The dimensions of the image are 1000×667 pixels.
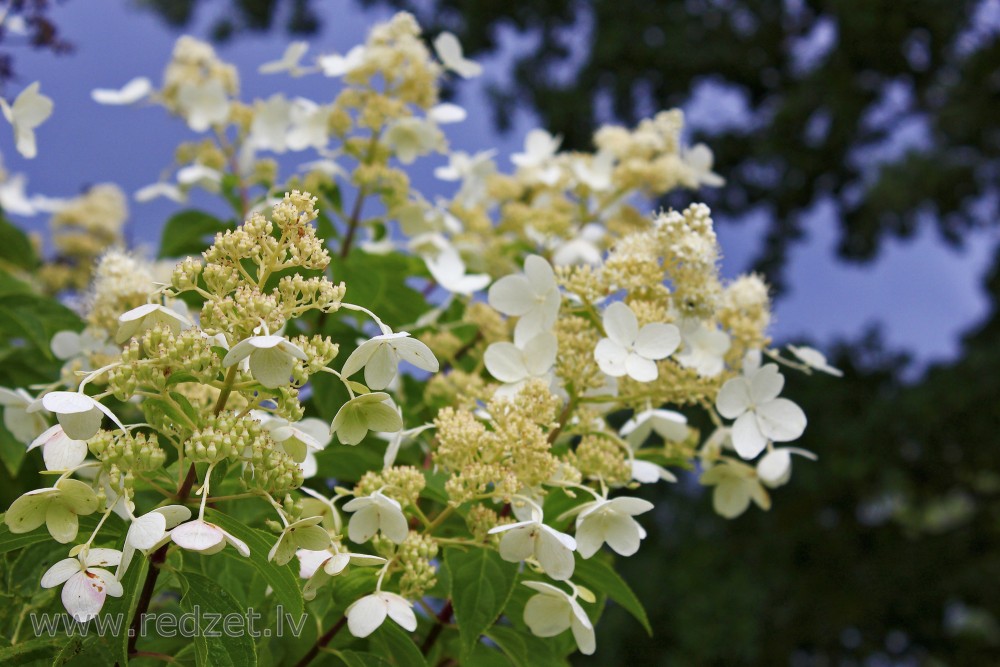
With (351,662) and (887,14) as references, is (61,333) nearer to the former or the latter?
(351,662)

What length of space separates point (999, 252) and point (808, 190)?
1.41 m

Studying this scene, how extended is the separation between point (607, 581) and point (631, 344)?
0.92ft

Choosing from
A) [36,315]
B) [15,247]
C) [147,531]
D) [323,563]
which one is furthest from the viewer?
[15,247]

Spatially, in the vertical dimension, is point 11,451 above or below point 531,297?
below

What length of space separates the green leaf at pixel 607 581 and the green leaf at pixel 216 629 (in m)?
0.42

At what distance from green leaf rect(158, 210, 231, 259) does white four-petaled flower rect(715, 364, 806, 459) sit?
42.3 inches

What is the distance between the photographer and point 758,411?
1.17m

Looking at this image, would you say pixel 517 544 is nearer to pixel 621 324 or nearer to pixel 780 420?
pixel 621 324

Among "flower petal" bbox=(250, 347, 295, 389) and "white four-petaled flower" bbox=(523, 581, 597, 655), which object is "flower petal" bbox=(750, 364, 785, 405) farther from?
"flower petal" bbox=(250, 347, 295, 389)

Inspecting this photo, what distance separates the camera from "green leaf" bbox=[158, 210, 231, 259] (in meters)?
1.80

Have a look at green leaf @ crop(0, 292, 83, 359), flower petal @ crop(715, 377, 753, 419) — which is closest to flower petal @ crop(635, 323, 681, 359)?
flower petal @ crop(715, 377, 753, 419)

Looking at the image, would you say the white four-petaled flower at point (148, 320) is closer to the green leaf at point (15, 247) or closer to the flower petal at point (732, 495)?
the flower petal at point (732, 495)

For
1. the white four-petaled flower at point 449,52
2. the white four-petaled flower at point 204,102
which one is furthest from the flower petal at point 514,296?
the white four-petaled flower at point 204,102

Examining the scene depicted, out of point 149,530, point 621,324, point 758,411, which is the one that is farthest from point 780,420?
point 149,530
